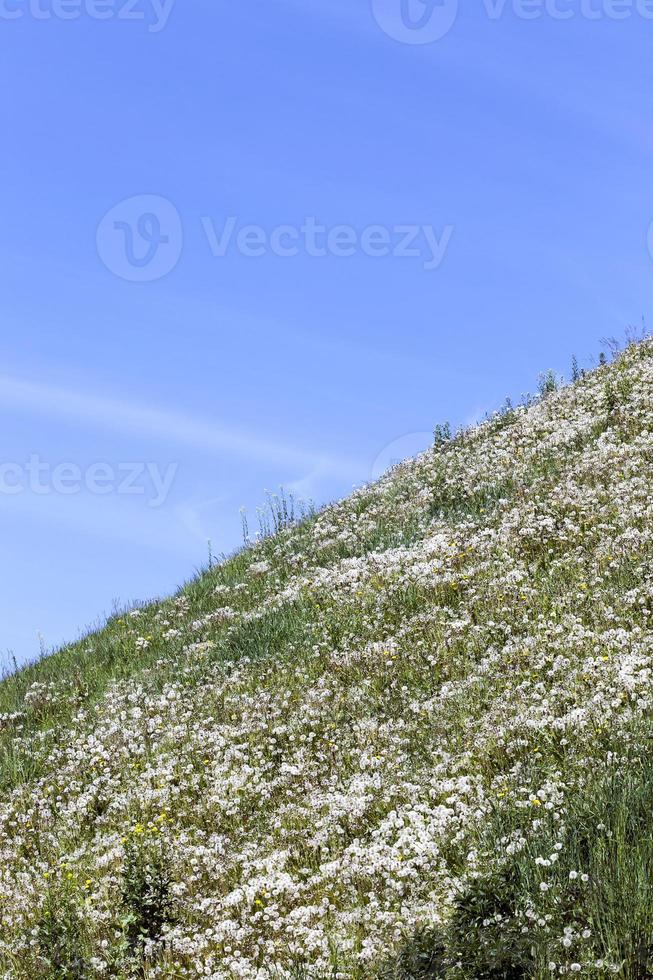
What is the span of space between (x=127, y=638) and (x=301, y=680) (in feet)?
19.4

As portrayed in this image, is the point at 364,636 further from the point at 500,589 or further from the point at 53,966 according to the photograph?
the point at 53,966

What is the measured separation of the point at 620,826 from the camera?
6.09 metres

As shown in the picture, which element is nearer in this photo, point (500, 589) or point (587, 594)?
point (587, 594)

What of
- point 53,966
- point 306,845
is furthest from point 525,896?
point 53,966

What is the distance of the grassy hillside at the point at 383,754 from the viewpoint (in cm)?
619

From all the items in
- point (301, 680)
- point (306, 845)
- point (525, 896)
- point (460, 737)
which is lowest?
point (525, 896)

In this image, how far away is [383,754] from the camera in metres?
9.25

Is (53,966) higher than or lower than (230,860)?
lower

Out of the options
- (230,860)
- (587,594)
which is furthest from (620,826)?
(587,594)

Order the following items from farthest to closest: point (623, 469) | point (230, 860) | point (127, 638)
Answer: point (127, 638) < point (623, 469) < point (230, 860)

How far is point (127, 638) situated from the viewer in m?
16.9

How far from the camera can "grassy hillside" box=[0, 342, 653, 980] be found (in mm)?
6191

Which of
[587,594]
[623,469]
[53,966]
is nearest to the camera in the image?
[53,966]

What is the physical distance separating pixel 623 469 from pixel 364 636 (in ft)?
15.4
